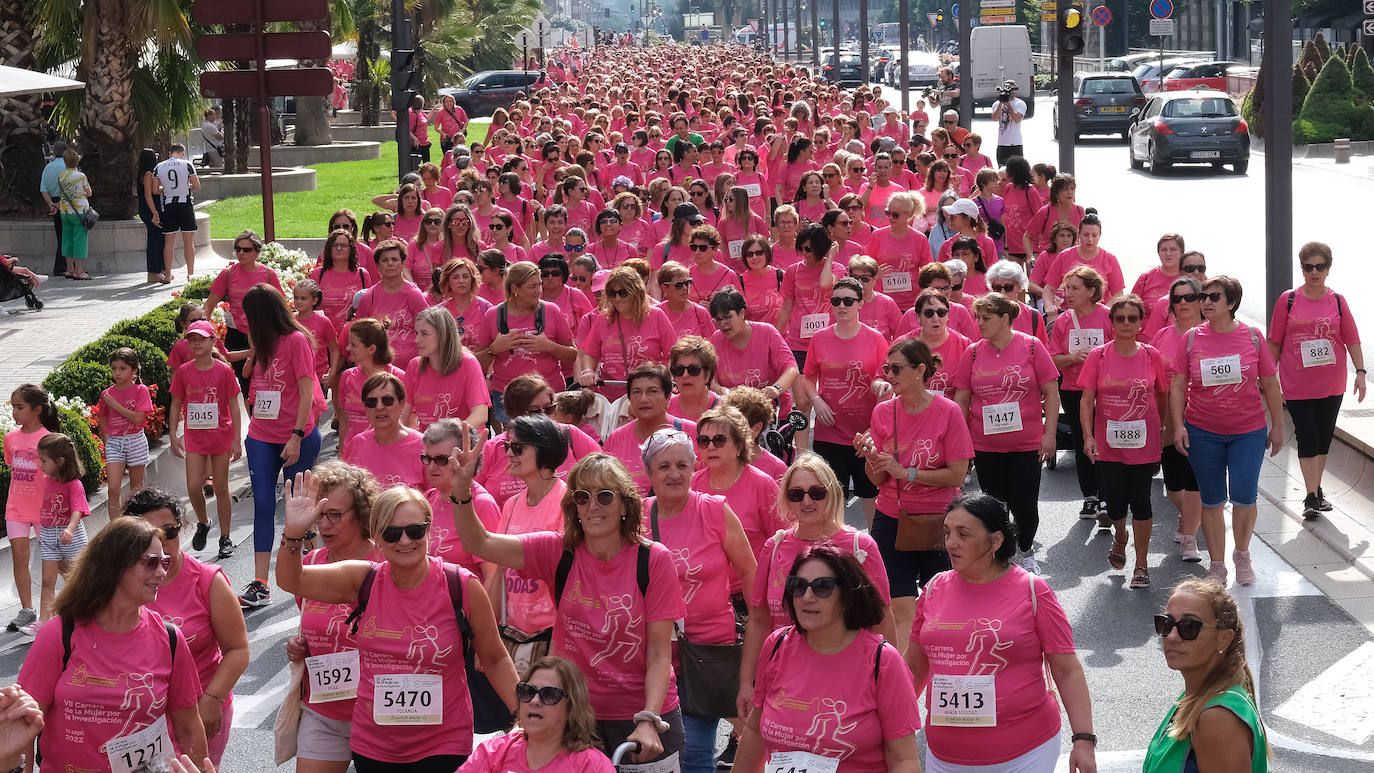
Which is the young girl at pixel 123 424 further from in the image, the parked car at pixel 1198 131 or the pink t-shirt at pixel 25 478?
the parked car at pixel 1198 131

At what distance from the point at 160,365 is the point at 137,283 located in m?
9.81

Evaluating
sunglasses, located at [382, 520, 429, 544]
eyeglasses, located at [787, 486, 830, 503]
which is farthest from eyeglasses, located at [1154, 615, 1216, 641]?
sunglasses, located at [382, 520, 429, 544]

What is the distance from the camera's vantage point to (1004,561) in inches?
226

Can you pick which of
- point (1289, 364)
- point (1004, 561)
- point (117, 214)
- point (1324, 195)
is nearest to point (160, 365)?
point (1289, 364)

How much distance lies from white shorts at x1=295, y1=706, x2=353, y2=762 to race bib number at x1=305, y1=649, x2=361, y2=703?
0.31 feet

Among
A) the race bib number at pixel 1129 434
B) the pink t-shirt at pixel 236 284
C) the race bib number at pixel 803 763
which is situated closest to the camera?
the race bib number at pixel 803 763

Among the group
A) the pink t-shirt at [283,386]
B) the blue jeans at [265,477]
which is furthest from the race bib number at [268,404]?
the blue jeans at [265,477]

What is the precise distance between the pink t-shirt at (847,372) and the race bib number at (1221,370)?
1724 mm

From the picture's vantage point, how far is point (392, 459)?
307 inches

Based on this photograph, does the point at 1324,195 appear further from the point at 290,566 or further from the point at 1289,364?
the point at 290,566

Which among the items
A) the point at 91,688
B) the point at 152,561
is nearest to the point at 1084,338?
the point at 152,561

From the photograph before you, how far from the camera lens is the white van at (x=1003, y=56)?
45906 mm

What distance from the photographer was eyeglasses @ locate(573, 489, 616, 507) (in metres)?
5.72

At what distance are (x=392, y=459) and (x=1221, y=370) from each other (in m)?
4.50
